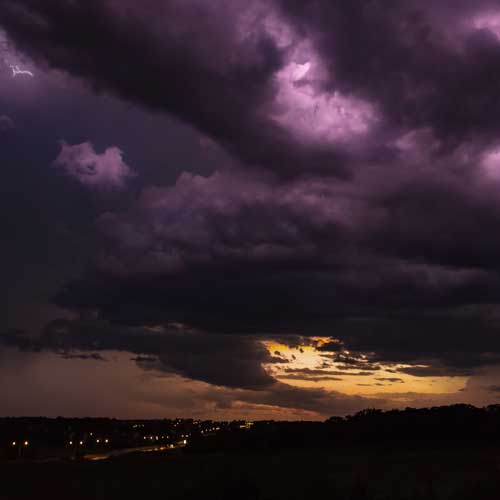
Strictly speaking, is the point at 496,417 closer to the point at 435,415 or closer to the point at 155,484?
the point at 435,415

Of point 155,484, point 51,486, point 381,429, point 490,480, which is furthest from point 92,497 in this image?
Answer: point 381,429

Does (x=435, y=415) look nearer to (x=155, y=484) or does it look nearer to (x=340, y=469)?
(x=340, y=469)

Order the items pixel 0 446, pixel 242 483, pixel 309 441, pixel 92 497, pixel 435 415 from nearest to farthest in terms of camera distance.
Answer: pixel 242 483, pixel 92 497, pixel 309 441, pixel 435 415, pixel 0 446

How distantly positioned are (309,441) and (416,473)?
3120 inches

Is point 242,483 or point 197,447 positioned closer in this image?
point 242,483

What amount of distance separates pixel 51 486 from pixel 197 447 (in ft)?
254

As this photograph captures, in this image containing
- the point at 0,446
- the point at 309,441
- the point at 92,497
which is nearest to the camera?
the point at 92,497

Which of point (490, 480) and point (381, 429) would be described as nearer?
point (490, 480)

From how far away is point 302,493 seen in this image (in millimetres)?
43062

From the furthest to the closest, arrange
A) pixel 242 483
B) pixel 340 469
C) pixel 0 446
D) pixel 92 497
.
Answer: pixel 0 446
pixel 340 469
pixel 92 497
pixel 242 483

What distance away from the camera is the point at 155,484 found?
60.8 metres

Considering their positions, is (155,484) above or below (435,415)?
below

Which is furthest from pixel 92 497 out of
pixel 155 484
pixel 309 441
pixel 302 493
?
pixel 309 441

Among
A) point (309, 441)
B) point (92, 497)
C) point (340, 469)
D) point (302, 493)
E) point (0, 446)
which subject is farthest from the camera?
point (0, 446)
